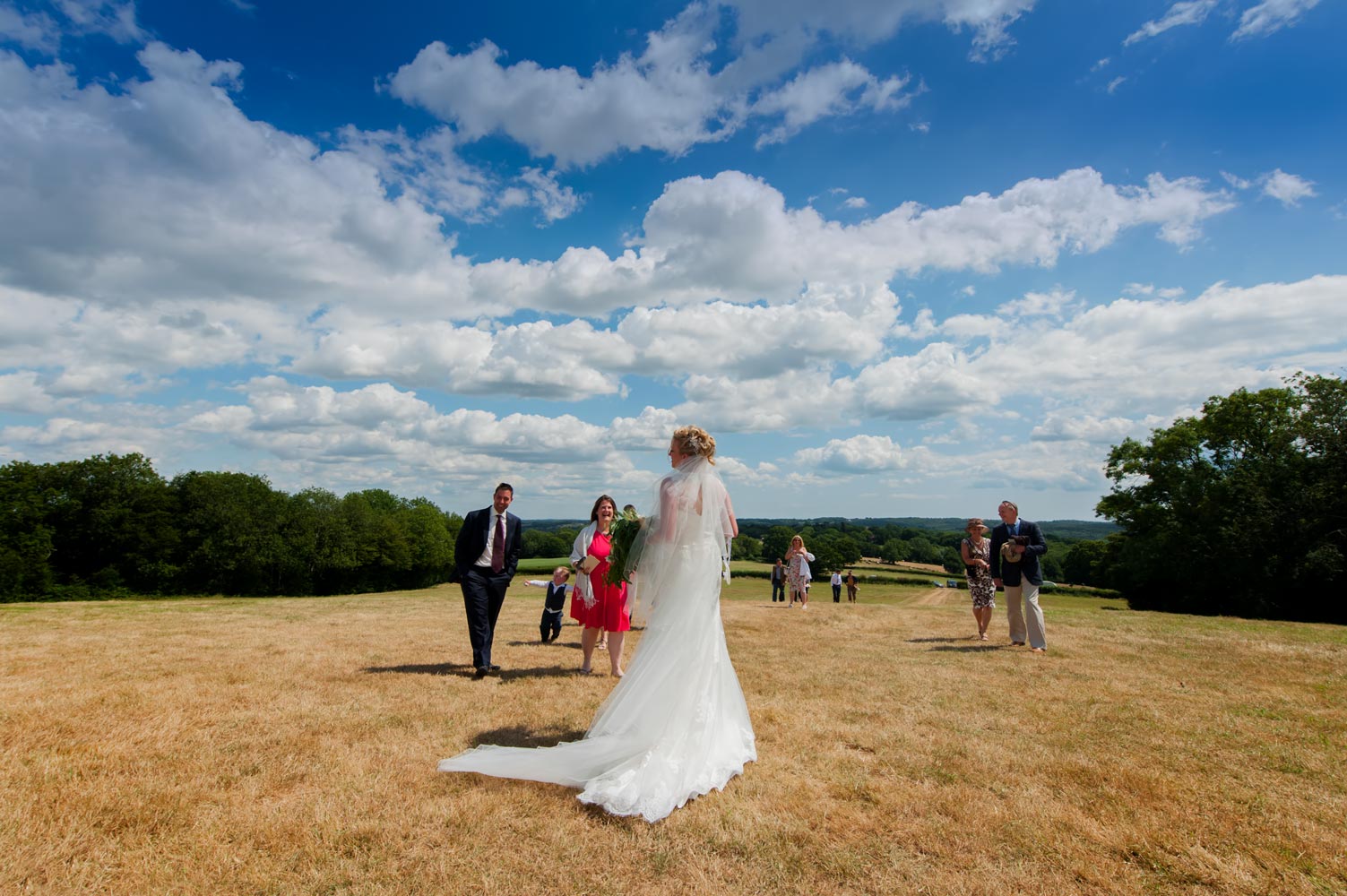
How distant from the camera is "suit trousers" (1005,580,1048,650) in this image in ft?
37.3

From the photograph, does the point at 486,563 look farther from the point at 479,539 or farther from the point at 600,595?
the point at 600,595

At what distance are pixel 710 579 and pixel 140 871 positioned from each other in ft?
13.5

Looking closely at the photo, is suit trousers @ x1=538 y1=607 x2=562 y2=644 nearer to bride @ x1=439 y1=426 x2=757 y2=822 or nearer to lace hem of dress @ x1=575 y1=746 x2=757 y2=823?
bride @ x1=439 y1=426 x2=757 y2=822

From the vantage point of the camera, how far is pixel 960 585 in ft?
198

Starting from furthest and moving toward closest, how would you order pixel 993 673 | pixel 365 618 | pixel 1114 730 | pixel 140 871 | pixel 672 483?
pixel 365 618
pixel 993 673
pixel 1114 730
pixel 672 483
pixel 140 871

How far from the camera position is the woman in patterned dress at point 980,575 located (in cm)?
1270

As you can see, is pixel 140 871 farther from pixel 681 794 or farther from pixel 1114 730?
pixel 1114 730

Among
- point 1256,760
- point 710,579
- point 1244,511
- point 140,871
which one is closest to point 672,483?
point 710,579

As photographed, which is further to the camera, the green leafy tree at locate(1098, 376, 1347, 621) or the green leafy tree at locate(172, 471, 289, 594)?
the green leafy tree at locate(172, 471, 289, 594)

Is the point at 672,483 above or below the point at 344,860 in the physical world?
above

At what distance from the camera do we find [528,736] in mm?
6172

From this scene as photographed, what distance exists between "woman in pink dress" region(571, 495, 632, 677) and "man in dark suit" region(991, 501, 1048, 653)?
7.06m

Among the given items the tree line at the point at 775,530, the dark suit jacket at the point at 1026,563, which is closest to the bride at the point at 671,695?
the dark suit jacket at the point at 1026,563

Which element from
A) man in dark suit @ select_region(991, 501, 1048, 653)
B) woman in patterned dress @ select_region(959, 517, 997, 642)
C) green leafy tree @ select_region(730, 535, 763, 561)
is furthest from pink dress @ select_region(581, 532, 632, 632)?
green leafy tree @ select_region(730, 535, 763, 561)
